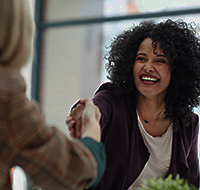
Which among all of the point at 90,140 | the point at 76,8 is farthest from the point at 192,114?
the point at 76,8

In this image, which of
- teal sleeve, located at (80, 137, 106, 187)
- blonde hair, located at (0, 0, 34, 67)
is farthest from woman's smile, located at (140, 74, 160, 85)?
blonde hair, located at (0, 0, 34, 67)

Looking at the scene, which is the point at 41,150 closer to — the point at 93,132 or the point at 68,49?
the point at 93,132

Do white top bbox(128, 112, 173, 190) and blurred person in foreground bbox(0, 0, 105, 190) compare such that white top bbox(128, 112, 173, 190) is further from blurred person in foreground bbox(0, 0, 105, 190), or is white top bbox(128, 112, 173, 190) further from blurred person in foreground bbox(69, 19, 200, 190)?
blurred person in foreground bbox(0, 0, 105, 190)

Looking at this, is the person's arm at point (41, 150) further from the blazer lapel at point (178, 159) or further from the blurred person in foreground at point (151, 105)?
the blazer lapel at point (178, 159)

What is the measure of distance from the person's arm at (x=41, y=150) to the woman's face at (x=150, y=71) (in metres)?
0.90

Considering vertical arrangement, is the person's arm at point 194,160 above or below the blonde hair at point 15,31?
below

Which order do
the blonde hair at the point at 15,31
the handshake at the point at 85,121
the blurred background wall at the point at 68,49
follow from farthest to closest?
the blurred background wall at the point at 68,49, the handshake at the point at 85,121, the blonde hair at the point at 15,31

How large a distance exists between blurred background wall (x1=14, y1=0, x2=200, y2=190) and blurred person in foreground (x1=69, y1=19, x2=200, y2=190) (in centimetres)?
192

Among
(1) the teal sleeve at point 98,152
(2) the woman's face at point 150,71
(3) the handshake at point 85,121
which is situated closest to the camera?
(1) the teal sleeve at point 98,152

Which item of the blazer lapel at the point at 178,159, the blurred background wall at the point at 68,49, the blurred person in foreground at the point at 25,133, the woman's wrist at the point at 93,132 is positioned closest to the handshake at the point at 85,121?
the woman's wrist at the point at 93,132

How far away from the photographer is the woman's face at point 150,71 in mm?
1754

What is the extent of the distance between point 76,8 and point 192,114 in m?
2.66

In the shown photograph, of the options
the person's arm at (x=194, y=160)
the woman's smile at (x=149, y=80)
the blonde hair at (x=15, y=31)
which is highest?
the blonde hair at (x=15, y=31)

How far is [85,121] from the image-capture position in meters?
1.20
